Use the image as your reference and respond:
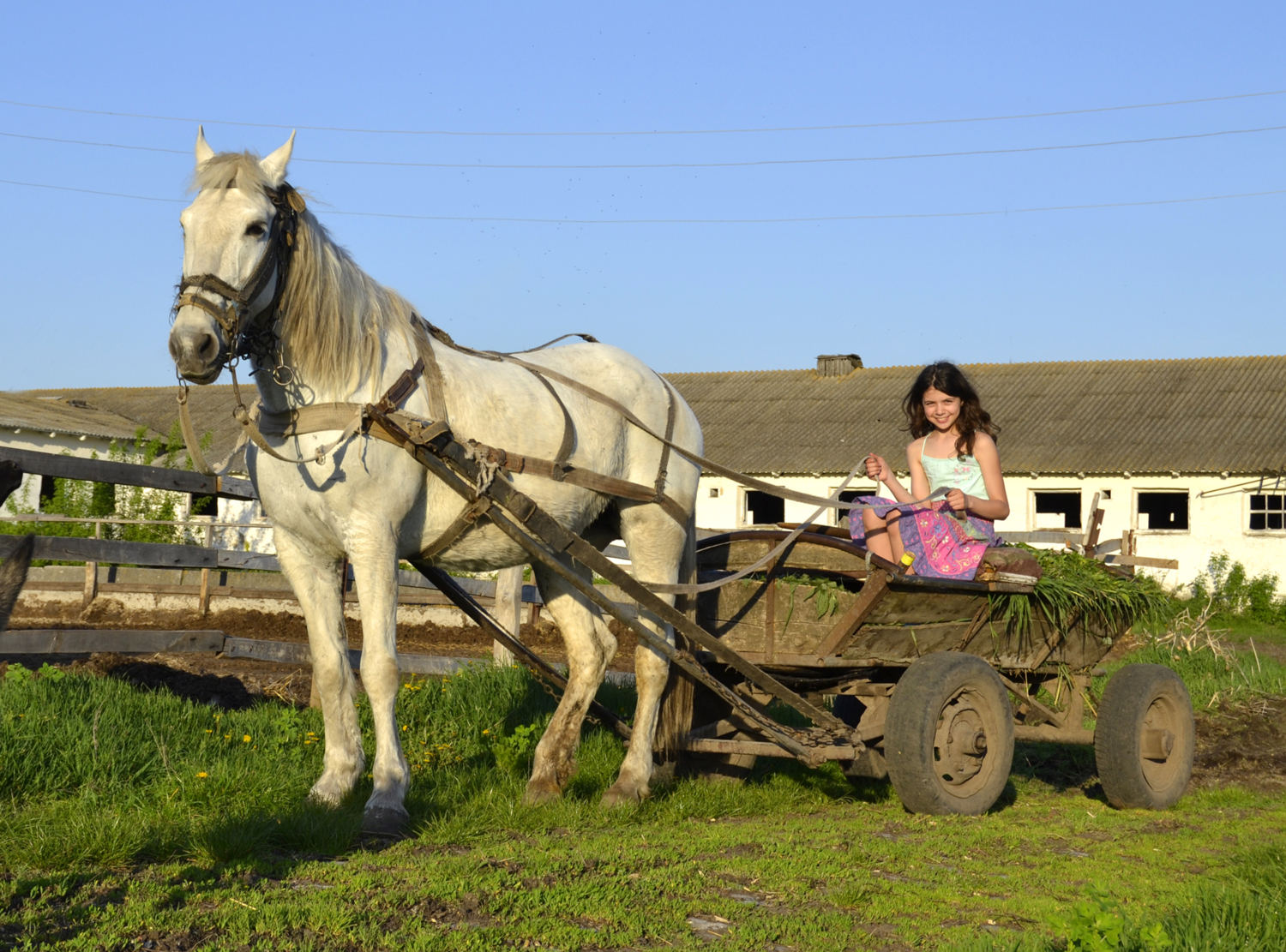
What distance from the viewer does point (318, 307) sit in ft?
15.3

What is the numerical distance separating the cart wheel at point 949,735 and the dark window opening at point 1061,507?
22277 mm

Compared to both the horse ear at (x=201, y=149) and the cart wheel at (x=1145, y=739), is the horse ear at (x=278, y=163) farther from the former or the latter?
the cart wheel at (x=1145, y=739)

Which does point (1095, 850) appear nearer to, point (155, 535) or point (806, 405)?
point (155, 535)

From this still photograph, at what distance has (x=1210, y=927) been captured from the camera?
3168mm

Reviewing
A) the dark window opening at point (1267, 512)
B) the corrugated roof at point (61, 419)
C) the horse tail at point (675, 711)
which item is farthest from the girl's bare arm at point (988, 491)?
the corrugated roof at point (61, 419)

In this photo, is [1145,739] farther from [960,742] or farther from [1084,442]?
[1084,442]

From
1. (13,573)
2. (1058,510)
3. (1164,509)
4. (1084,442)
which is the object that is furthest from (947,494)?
(1164,509)

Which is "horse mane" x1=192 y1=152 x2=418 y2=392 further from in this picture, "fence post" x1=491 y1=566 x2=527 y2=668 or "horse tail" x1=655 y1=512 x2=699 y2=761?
"fence post" x1=491 y1=566 x2=527 y2=668

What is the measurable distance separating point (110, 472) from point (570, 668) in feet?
9.24

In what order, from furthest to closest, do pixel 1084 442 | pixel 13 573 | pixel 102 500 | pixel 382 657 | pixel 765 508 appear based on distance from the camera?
1. pixel 765 508
2. pixel 1084 442
3. pixel 102 500
4. pixel 382 657
5. pixel 13 573

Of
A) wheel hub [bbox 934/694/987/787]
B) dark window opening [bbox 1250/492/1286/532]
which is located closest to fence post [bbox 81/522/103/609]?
wheel hub [bbox 934/694/987/787]

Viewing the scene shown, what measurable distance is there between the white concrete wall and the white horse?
19.0m

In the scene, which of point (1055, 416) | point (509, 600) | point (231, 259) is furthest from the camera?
point (1055, 416)

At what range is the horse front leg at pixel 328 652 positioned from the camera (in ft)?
16.1
